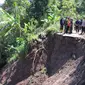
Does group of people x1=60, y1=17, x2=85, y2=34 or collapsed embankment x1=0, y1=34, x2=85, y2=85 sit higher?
group of people x1=60, y1=17, x2=85, y2=34

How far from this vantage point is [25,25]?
2144 cm

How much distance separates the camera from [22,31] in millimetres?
22531

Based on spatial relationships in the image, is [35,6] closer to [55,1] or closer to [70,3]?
[55,1]

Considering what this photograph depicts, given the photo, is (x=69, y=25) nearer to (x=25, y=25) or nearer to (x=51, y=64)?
(x=51, y=64)

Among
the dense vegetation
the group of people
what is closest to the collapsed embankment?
the group of people

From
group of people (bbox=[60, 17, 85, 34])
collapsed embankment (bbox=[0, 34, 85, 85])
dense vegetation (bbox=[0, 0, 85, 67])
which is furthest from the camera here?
dense vegetation (bbox=[0, 0, 85, 67])

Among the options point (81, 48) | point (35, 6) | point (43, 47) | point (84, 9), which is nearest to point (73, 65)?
point (81, 48)

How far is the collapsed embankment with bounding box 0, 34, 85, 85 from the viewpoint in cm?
1496

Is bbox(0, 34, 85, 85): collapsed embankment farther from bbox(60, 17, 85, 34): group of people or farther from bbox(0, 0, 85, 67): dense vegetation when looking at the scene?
bbox(0, 0, 85, 67): dense vegetation

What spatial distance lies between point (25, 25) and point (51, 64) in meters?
4.61

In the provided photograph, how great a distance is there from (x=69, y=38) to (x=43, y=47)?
2422 mm

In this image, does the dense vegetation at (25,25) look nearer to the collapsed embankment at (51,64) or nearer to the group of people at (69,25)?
the group of people at (69,25)

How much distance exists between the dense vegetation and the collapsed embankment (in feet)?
2.78

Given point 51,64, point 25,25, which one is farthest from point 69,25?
point 25,25
